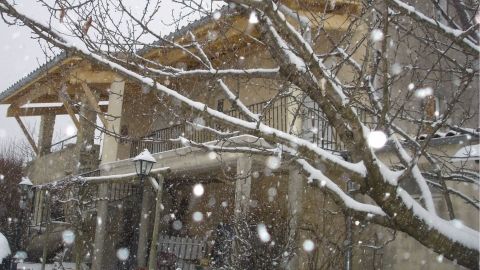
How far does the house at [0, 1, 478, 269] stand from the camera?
909 centimetres

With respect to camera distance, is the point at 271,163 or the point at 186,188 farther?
the point at 186,188

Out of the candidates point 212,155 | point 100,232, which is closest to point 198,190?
point 100,232

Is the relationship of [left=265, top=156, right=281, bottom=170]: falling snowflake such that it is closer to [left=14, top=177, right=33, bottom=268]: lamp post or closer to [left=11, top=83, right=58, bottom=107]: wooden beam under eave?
[left=11, top=83, right=58, bottom=107]: wooden beam under eave

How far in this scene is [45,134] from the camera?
20.2 meters

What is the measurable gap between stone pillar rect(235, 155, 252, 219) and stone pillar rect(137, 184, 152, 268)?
4781mm

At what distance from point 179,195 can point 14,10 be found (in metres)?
12.3

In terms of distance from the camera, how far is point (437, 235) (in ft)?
11.9

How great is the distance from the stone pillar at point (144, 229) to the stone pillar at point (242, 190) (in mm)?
4781

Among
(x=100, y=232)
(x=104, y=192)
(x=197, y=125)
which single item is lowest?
A: (x=100, y=232)

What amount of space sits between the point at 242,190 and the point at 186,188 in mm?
6297

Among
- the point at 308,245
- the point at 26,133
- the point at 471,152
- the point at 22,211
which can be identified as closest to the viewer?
the point at 471,152

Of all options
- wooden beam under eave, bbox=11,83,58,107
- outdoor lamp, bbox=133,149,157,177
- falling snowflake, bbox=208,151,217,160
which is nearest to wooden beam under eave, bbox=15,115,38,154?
wooden beam under eave, bbox=11,83,58,107

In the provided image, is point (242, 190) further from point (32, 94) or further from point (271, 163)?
point (32, 94)

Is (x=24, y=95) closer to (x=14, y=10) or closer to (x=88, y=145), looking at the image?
(x=88, y=145)
